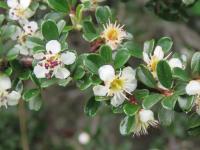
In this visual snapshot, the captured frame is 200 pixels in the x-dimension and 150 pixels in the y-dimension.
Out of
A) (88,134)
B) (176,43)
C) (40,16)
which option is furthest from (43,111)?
(40,16)

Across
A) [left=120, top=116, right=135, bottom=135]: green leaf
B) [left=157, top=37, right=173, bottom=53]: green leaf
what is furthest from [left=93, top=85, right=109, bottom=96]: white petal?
[left=157, top=37, right=173, bottom=53]: green leaf

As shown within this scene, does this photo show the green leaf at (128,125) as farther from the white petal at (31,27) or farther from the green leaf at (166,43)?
the white petal at (31,27)

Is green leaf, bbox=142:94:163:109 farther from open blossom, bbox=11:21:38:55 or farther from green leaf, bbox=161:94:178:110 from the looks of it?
open blossom, bbox=11:21:38:55

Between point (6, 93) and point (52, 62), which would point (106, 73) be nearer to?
point (52, 62)

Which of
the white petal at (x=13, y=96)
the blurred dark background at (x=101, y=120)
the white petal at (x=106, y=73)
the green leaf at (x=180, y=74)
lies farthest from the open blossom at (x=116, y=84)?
the blurred dark background at (x=101, y=120)

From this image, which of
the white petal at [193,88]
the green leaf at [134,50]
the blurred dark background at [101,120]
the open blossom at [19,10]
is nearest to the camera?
the white petal at [193,88]

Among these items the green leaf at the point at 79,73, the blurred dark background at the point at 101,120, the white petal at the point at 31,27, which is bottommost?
the blurred dark background at the point at 101,120

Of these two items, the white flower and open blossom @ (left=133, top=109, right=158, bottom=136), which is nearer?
open blossom @ (left=133, top=109, right=158, bottom=136)
